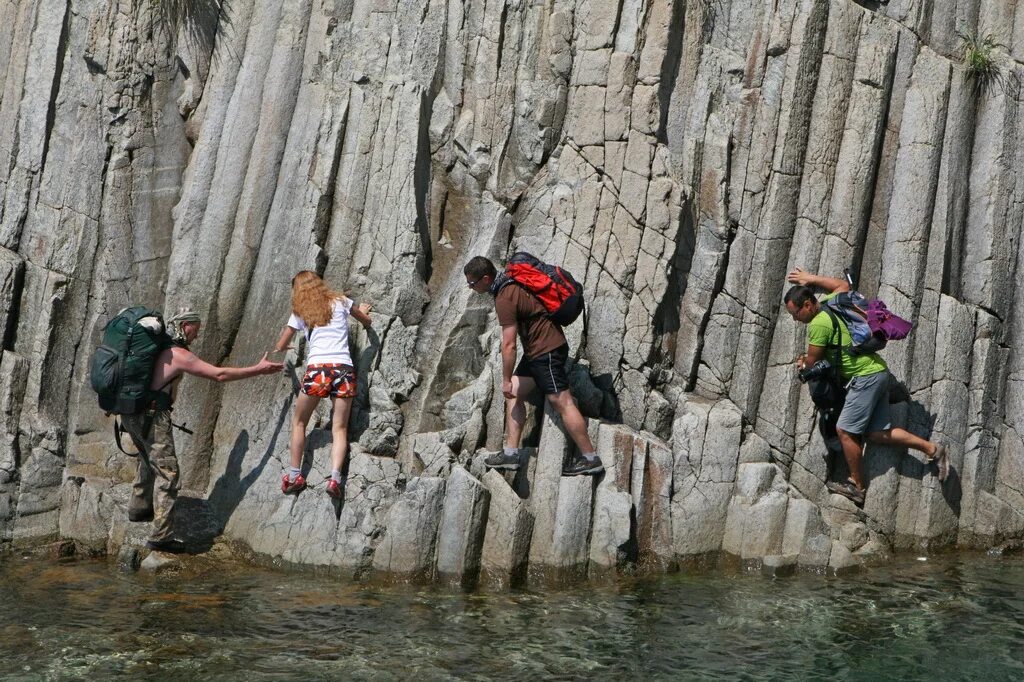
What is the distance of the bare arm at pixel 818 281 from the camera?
41.8 ft

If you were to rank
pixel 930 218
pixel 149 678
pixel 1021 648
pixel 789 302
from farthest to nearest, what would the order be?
pixel 930 218
pixel 789 302
pixel 1021 648
pixel 149 678

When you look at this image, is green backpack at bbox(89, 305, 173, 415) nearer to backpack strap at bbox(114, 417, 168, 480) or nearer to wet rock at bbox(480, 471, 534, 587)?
backpack strap at bbox(114, 417, 168, 480)

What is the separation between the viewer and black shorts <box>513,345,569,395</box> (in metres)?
11.9

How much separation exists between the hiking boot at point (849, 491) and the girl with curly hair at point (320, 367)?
5613mm

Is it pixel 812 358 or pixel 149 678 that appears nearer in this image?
pixel 149 678

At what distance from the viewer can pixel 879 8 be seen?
13500mm

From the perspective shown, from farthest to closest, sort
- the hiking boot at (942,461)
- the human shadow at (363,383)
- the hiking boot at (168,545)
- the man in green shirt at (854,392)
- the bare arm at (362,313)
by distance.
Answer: the human shadow at (363,383)
the hiking boot at (942,461)
the bare arm at (362,313)
the man in green shirt at (854,392)
the hiking boot at (168,545)

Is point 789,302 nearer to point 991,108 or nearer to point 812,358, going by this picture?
point 812,358

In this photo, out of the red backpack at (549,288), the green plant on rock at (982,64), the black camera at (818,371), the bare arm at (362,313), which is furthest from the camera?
the green plant on rock at (982,64)

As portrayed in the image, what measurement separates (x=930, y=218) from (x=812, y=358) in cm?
239

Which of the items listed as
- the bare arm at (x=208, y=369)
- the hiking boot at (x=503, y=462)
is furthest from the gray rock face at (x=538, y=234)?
the bare arm at (x=208, y=369)

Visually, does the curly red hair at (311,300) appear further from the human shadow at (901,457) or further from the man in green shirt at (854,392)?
the human shadow at (901,457)

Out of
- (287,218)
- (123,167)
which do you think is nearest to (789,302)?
(287,218)

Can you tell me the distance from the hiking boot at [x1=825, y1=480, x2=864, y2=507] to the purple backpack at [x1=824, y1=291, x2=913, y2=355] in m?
1.61
